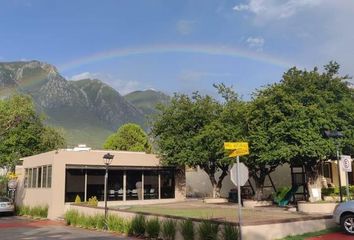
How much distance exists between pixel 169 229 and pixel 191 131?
53.8 ft

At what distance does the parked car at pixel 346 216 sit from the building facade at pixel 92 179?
17417mm

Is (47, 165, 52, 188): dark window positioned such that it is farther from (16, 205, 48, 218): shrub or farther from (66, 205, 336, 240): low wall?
(66, 205, 336, 240): low wall

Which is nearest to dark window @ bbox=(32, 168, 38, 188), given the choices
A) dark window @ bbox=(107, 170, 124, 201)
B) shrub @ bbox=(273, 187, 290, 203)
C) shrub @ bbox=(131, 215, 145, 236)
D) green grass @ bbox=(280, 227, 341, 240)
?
dark window @ bbox=(107, 170, 124, 201)

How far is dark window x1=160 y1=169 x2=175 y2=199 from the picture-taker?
3353 centimetres

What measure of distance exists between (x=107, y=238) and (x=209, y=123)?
54.0 ft

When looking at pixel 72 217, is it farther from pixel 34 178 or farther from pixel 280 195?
pixel 280 195

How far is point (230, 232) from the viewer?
1422 cm

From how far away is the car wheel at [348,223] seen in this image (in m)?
15.3

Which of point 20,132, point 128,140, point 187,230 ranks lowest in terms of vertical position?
point 187,230

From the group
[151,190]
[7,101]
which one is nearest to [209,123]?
[151,190]

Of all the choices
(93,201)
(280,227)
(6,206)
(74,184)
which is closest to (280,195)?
(93,201)

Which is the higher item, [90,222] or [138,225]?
[138,225]

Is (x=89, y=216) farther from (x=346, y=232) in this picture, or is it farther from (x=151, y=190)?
(x=346, y=232)

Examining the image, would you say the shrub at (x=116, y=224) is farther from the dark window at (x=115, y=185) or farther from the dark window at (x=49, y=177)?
the dark window at (x=115, y=185)
